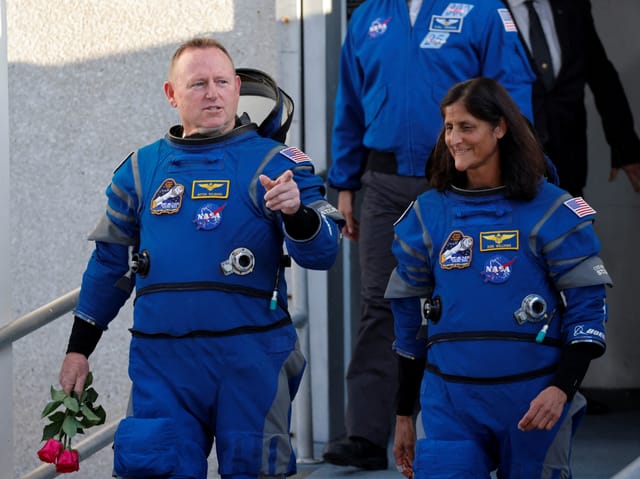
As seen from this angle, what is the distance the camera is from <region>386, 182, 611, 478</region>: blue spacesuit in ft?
12.1

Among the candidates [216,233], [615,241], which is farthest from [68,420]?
[615,241]

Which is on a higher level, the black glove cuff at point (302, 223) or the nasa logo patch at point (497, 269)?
the black glove cuff at point (302, 223)

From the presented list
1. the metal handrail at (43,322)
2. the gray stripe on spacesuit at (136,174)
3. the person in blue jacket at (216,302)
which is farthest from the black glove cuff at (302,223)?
the metal handrail at (43,322)

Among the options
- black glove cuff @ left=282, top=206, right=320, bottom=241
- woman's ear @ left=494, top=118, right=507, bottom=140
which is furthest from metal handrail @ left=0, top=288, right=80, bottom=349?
woman's ear @ left=494, top=118, right=507, bottom=140

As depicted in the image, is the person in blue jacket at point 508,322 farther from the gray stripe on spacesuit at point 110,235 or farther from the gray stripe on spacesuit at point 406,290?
the gray stripe on spacesuit at point 110,235

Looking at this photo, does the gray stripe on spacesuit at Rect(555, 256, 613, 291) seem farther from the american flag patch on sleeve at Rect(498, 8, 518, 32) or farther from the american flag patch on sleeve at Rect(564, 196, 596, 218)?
the american flag patch on sleeve at Rect(498, 8, 518, 32)

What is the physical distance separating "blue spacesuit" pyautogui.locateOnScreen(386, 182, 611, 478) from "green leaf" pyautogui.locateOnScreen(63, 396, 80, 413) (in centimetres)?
97

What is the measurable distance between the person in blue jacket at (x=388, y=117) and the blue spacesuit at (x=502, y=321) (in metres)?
1.28

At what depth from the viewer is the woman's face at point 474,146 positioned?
3.87 meters

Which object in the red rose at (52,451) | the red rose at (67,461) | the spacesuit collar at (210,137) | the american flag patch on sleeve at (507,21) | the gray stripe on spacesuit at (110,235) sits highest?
the american flag patch on sleeve at (507,21)

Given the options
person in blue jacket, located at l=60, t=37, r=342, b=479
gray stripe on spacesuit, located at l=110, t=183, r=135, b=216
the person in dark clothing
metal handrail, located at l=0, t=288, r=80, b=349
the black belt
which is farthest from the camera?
the person in dark clothing

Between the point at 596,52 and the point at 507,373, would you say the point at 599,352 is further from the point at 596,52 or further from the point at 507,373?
the point at 596,52

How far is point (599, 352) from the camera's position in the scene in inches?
145

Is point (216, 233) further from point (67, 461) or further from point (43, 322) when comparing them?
point (43, 322)
